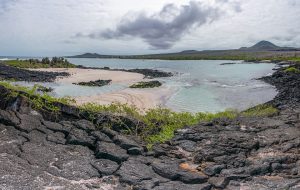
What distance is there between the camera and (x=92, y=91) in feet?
123

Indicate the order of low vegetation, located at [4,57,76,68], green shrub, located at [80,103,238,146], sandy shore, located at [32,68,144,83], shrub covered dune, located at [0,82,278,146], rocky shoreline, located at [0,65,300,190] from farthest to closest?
1. low vegetation, located at [4,57,76,68]
2. sandy shore, located at [32,68,144,83]
3. green shrub, located at [80,103,238,146]
4. shrub covered dune, located at [0,82,278,146]
5. rocky shoreline, located at [0,65,300,190]

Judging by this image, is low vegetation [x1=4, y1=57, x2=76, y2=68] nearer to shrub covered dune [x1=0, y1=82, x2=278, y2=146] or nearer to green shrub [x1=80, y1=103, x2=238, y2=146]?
green shrub [x1=80, y1=103, x2=238, y2=146]

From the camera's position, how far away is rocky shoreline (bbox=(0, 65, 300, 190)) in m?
8.89

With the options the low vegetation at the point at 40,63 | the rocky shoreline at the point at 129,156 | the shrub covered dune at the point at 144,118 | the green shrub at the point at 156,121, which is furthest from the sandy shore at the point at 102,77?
the rocky shoreline at the point at 129,156

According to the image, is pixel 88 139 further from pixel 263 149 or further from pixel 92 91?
pixel 92 91

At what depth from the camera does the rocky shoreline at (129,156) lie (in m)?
8.89

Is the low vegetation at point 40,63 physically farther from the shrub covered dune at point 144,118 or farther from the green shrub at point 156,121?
the shrub covered dune at point 144,118

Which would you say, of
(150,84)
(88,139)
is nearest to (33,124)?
(88,139)

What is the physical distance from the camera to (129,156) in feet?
34.2

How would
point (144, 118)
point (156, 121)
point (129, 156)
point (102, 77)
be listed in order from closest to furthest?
1. point (129, 156)
2. point (144, 118)
3. point (156, 121)
4. point (102, 77)

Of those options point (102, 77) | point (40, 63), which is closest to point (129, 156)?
point (102, 77)

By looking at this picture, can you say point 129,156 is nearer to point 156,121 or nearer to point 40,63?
point 156,121

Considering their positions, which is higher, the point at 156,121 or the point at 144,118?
→ the point at 144,118

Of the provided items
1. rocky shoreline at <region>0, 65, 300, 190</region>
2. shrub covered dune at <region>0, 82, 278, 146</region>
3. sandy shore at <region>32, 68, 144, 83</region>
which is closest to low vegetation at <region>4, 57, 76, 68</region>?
sandy shore at <region>32, 68, 144, 83</region>
